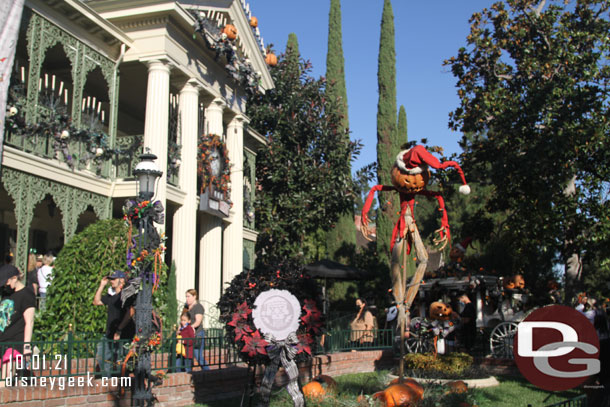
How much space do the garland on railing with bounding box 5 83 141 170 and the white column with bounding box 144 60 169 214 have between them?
0.99 metres

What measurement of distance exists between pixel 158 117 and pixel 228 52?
12.3ft

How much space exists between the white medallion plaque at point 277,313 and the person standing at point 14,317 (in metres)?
3.00

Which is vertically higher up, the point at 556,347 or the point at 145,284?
the point at 145,284

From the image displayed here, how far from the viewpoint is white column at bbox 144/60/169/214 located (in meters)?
15.6

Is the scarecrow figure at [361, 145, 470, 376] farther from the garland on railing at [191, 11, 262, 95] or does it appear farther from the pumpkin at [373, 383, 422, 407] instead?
the garland on railing at [191, 11, 262, 95]

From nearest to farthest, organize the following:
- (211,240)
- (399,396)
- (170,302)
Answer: (399,396), (170,302), (211,240)

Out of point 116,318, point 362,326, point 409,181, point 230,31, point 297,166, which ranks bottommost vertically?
point 362,326

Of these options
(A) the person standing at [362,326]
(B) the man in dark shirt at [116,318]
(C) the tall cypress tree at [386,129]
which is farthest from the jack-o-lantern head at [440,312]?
(C) the tall cypress tree at [386,129]

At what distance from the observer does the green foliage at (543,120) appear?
15430mm

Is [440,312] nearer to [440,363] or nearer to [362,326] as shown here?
[440,363]

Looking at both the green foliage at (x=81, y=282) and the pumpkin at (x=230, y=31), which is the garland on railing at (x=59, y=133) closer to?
the green foliage at (x=81, y=282)

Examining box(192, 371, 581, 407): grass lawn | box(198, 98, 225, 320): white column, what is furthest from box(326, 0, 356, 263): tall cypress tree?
box(192, 371, 581, 407): grass lawn

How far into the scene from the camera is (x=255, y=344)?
7734 millimetres

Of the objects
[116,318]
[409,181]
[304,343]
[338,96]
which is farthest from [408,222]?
[338,96]
